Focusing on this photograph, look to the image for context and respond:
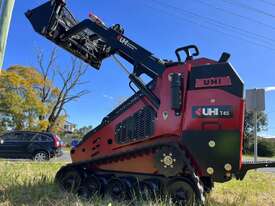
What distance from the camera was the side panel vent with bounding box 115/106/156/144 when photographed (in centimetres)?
763

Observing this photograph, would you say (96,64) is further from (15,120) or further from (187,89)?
(15,120)

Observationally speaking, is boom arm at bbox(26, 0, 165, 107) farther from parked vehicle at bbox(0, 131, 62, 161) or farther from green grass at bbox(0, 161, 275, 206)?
parked vehicle at bbox(0, 131, 62, 161)

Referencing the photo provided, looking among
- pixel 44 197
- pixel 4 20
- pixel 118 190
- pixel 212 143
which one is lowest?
pixel 44 197

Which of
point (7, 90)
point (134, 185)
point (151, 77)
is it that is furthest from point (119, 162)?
point (7, 90)

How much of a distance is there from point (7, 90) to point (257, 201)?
32680 mm

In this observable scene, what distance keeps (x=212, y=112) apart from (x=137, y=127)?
1615 millimetres

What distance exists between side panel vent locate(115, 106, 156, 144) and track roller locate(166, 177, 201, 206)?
1.04 m

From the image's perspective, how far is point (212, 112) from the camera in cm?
682

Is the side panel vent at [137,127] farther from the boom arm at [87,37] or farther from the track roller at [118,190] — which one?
the track roller at [118,190]

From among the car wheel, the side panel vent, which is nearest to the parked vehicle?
the car wheel

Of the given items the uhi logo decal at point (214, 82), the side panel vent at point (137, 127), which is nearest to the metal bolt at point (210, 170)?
the side panel vent at point (137, 127)

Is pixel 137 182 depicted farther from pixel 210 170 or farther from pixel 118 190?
pixel 210 170

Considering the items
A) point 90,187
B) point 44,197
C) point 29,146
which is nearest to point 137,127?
point 90,187

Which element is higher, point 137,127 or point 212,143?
point 137,127
